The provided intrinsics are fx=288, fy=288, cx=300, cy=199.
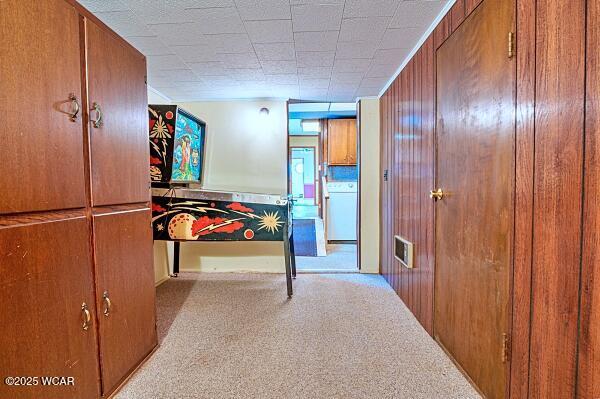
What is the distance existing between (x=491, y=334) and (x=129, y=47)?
90.8 inches

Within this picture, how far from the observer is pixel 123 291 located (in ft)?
4.81

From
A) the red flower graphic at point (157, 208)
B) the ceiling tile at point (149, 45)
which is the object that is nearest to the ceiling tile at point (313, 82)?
the ceiling tile at point (149, 45)

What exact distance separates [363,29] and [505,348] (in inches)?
75.6

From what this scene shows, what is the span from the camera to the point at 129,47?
156cm

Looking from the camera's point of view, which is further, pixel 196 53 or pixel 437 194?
pixel 196 53

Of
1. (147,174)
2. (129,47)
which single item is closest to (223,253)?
(147,174)

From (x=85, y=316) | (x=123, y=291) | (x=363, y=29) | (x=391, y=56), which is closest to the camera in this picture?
(x=85, y=316)

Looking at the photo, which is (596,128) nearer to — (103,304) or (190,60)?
(103,304)

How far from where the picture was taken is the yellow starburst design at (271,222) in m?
2.58

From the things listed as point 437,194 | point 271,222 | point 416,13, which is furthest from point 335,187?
point 416,13

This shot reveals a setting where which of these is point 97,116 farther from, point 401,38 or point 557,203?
point 401,38

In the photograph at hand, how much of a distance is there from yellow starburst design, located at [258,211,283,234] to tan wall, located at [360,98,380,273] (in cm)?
125

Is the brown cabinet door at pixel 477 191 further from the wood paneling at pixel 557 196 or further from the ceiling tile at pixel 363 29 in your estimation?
the ceiling tile at pixel 363 29

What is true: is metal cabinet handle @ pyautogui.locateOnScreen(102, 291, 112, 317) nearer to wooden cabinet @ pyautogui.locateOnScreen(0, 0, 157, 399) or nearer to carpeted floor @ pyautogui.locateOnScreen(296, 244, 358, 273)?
wooden cabinet @ pyautogui.locateOnScreen(0, 0, 157, 399)
